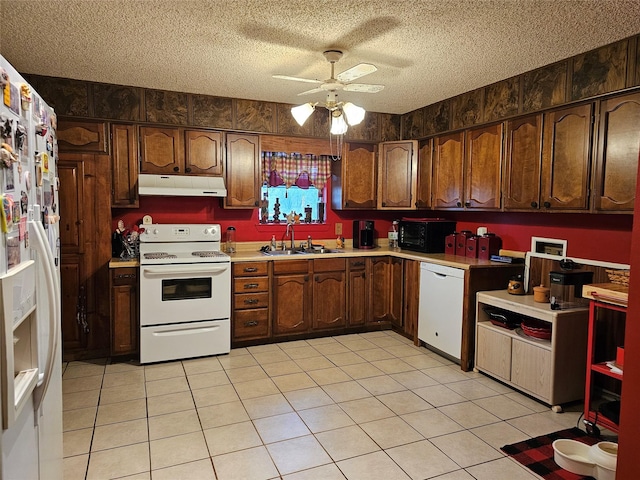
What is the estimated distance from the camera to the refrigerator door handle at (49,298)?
1.52 metres

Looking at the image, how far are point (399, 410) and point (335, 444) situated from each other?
24.6 inches

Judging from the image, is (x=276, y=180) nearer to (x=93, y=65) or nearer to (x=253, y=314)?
(x=253, y=314)

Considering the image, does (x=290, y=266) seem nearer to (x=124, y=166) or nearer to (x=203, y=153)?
(x=203, y=153)

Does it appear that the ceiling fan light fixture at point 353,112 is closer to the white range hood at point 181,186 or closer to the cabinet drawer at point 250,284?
the white range hood at point 181,186

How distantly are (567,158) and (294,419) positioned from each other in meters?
2.65

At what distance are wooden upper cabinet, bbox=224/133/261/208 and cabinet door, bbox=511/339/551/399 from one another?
109 inches

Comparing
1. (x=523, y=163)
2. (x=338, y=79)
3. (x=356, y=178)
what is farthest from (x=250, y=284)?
(x=523, y=163)

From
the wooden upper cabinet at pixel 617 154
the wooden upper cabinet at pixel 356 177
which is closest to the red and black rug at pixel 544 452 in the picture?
the wooden upper cabinet at pixel 617 154

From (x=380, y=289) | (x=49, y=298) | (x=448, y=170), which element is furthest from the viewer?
(x=380, y=289)

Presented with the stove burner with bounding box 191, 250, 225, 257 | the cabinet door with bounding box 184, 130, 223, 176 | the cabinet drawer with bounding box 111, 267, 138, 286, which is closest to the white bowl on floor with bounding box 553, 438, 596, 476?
the stove burner with bounding box 191, 250, 225, 257

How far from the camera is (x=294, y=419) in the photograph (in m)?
2.86

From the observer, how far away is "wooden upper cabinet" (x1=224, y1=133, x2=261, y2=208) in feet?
14.4

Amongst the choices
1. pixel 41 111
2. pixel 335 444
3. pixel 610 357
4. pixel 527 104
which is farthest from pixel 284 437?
pixel 527 104

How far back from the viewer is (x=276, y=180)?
191 inches
